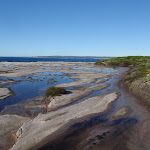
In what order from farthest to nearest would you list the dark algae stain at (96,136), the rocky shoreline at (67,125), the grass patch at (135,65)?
the grass patch at (135,65)
the rocky shoreline at (67,125)
the dark algae stain at (96,136)

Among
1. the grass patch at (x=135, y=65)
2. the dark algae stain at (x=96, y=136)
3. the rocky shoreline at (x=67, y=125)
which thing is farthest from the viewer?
the grass patch at (x=135, y=65)

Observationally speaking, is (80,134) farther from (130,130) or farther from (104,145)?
(130,130)

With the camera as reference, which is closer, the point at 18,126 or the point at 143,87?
the point at 18,126

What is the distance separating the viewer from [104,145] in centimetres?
869

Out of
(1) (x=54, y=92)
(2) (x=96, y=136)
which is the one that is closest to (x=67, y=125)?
(2) (x=96, y=136)

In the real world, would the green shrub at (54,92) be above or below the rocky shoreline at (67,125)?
above

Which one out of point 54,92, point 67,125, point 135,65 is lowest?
point 67,125

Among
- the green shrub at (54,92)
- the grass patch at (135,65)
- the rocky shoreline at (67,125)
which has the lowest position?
the rocky shoreline at (67,125)

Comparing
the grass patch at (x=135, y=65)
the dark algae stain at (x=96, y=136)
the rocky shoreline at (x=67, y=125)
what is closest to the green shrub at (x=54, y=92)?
the rocky shoreline at (x=67, y=125)

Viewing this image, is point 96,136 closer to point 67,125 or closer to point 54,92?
point 67,125

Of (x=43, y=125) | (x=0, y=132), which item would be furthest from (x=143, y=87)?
(x=0, y=132)

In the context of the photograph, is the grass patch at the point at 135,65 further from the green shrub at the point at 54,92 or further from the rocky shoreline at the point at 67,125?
the green shrub at the point at 54,92

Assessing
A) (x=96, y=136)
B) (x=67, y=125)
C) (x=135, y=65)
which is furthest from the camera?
(x=135, y=65)

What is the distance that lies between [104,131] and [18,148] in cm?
589
